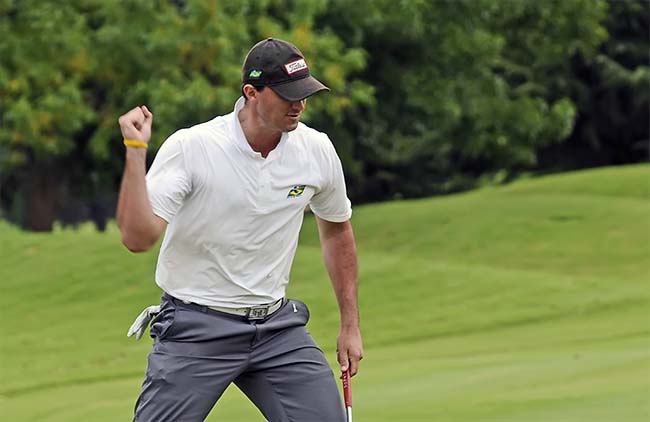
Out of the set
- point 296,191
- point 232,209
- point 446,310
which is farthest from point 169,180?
point 446,310

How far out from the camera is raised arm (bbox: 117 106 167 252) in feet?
13.3

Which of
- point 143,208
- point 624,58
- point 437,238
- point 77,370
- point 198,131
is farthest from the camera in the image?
point 624,58

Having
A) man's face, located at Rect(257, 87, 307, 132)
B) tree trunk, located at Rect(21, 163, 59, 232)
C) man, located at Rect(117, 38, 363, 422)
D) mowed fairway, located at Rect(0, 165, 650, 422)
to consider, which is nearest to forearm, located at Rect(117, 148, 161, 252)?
man, located at Rect(117, 38, 363, 422)

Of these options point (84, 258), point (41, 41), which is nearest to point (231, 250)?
point (84, 258)

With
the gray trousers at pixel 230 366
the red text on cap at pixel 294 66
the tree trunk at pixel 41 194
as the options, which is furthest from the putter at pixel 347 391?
the tree trunk at pixel 41 194

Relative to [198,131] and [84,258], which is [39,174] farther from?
[198,131]

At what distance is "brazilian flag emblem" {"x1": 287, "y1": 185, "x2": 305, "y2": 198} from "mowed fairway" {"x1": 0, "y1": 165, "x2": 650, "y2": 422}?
3.76m

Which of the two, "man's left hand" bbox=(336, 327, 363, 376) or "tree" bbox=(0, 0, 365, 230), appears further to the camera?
"tree" bbox=(0, 0, 365, 230)

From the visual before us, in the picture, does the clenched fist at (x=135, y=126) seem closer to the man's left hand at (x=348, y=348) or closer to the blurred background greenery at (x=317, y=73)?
the man's left hand at (x=348, y=348)

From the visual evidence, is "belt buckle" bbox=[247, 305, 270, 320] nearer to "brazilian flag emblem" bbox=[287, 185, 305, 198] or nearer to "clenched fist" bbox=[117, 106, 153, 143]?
"brazilian flag emblem" bbox=[287, 185, 305, 198]

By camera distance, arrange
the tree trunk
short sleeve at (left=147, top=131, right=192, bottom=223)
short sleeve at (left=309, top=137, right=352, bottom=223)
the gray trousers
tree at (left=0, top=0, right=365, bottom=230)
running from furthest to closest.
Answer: the tree trunk < tree at (left=0, top=0, right=365, bottom=230) < short sleeve at (left=309, top=137, right=352, bottom=223) < the gray trousers < short sleeve at (left=147, top=131, right=192, bottom=223)

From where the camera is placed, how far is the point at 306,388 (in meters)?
4.95

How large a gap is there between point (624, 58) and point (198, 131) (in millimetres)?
34830

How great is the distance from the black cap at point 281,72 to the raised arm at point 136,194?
0.63m
